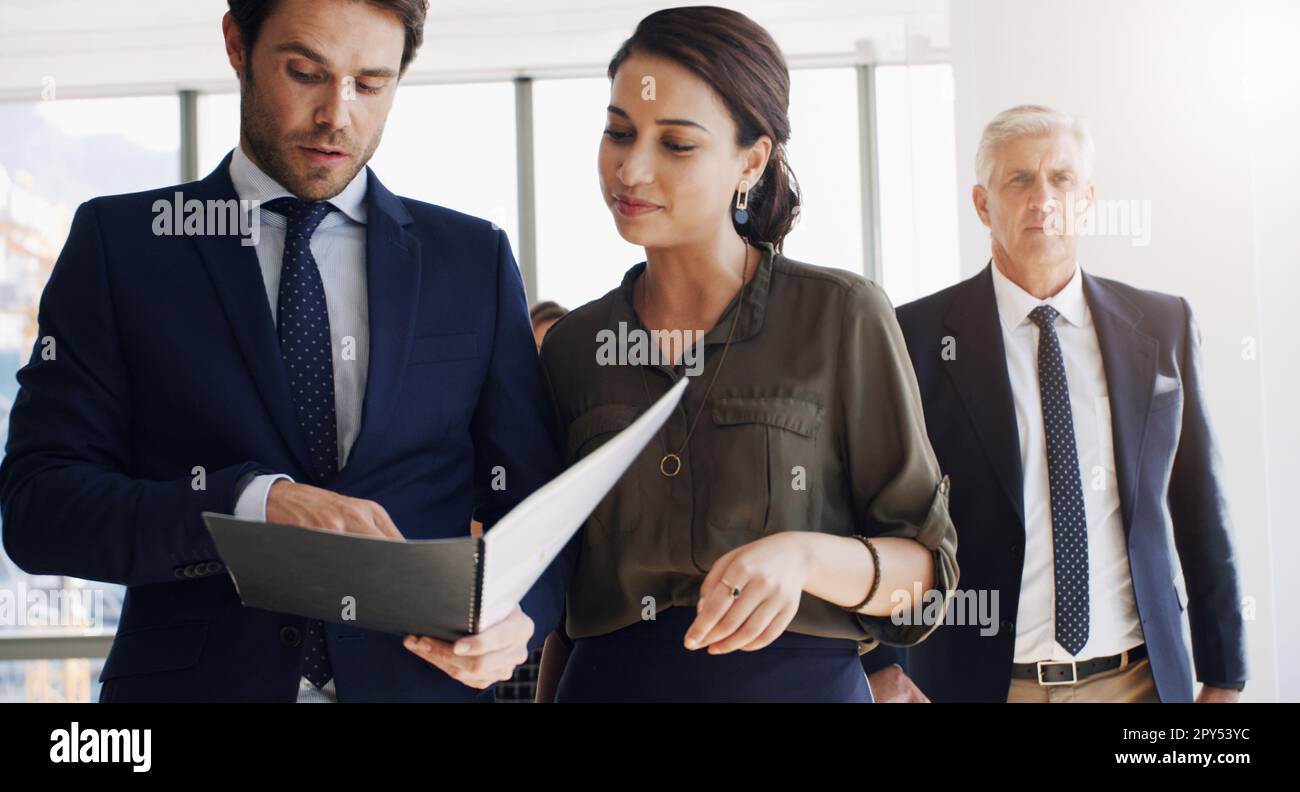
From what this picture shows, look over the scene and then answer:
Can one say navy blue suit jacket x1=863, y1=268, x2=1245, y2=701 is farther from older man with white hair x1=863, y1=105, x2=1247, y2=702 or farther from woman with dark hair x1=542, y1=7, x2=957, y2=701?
woman with dark hair x1=542, y1=7, x2=957, y2=701

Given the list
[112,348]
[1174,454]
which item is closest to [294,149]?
[112,348]

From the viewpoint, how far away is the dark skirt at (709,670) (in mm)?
1452

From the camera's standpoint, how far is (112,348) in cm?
→ 135

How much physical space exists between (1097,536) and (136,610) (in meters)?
1.60

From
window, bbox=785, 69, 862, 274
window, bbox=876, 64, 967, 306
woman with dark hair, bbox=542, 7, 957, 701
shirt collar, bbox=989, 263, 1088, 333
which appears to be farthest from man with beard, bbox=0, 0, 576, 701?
window, bbox=785, 69, 862, 274

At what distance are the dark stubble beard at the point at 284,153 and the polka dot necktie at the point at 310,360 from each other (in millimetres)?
53

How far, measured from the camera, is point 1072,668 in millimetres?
2084

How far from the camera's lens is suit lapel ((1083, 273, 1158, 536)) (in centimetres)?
214

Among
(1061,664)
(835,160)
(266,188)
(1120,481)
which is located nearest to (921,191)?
(835,160)

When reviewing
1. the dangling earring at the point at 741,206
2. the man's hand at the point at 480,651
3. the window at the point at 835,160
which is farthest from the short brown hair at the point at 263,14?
the window at the point at 835,160

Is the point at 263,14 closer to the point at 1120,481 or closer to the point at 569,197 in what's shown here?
the point at 1120,481

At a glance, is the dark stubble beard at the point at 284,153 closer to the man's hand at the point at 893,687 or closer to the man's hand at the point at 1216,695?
the man's hand at the point at 893,687

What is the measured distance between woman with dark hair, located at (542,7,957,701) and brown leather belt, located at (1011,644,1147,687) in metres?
0.71
